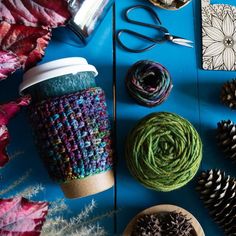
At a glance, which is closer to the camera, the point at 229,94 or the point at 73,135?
the point at 73,135

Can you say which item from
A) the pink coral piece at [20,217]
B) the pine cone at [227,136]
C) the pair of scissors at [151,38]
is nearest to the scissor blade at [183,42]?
the pair of scissors at [151,38]

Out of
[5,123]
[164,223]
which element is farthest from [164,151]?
[5,123]

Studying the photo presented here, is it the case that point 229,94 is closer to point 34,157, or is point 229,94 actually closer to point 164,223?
point 164,223

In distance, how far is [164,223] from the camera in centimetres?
67

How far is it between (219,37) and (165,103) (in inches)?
6.2

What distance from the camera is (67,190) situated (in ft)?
2.14

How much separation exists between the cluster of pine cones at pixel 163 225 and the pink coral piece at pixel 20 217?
186 mm

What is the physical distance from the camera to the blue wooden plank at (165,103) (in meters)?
0.72

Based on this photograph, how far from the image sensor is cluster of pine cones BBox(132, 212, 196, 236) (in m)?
0.66

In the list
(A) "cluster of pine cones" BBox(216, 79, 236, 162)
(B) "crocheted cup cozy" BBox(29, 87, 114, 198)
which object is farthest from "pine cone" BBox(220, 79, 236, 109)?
(B) "crocheted cup cozy" BBox(29, 87, 114, 198)

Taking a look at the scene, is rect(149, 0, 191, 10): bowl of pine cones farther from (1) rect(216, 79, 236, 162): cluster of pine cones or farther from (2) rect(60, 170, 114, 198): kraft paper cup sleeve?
(2) rect(60, 170, 114, 198): kraft paper cup sleeve

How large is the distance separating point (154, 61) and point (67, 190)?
26 cm

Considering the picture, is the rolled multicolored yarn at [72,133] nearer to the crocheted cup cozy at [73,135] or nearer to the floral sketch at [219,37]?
the crocheted cup cozy at [73,135]

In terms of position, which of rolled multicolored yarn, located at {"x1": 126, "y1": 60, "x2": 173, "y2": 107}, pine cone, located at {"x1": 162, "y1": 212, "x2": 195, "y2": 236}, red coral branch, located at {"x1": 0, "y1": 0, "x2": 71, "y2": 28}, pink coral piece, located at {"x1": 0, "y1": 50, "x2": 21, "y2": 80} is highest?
red coral branch, located at {"x1": 0, "y1": 0, "x2": 71, "y2": 28}
